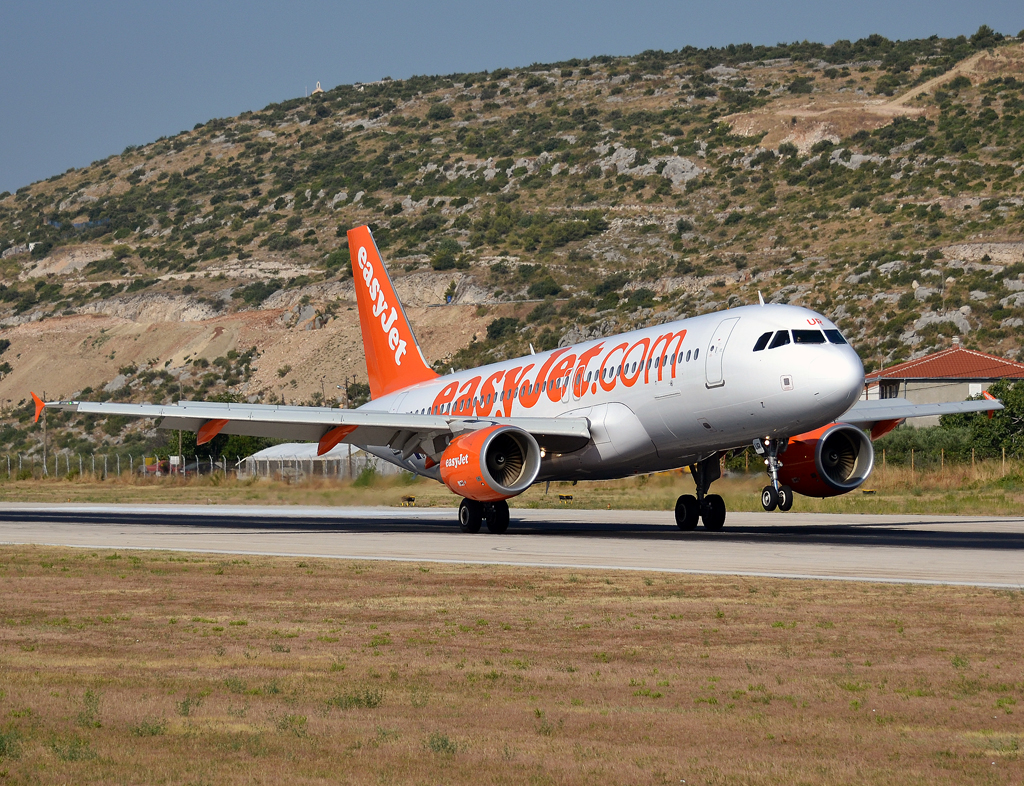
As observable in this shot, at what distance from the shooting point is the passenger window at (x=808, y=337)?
1013 inches

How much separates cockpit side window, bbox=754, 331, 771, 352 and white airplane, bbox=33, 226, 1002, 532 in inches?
1.8

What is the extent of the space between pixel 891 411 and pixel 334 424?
13.7m

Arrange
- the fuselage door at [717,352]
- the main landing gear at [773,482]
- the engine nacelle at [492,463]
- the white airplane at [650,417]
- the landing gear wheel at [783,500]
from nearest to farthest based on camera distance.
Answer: the landing gear wheel at [783,500]
the main landing gear at [773,482]
the white airplane at [650,417]
the fuselage door at [717,352]
the engine nacelle at [492,463]

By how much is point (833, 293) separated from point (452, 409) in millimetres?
61379

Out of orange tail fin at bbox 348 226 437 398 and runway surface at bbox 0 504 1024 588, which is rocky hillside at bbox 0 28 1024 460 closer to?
orange tail fin at bbox 348 226 437 398

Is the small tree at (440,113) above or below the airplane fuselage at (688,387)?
above

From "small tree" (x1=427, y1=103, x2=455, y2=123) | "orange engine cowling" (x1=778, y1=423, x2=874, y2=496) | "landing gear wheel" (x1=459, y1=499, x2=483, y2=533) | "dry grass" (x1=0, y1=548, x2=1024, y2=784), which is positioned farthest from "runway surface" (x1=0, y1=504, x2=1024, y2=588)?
"small tree" (x1=427, y1=103, x2=455, y2=123)

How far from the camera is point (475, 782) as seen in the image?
689 cm

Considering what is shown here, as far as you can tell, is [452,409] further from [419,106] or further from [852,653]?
[419,106]

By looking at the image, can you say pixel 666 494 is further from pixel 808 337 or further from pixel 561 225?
pixel 561 225

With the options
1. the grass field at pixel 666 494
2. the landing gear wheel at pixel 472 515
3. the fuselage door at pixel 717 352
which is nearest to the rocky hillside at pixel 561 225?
the grass field at pixel 666 494

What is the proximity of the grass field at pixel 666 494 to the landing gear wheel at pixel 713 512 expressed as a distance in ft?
Result: 14.0

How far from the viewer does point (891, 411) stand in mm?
31516

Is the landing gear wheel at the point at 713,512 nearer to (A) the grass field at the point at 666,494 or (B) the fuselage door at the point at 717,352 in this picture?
(A) the grass field at the point at 666,494
